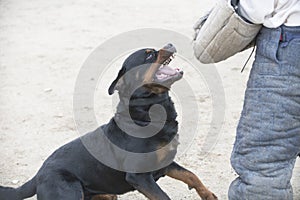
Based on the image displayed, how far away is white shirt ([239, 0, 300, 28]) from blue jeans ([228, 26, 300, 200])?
1.6 inches

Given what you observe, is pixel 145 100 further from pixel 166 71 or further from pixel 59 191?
pixel 59 191

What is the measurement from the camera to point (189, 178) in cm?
378

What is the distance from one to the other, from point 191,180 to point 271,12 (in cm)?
120

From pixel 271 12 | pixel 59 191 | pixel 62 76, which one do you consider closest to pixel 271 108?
pixel 271 12

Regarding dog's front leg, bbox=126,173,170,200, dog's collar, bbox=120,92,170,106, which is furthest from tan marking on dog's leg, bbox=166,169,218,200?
dog's collar, bbox=120,92,170,106

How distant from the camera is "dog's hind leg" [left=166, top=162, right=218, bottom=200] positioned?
12.4ft

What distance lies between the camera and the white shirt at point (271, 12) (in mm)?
2951

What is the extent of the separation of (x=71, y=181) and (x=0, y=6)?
6341mm

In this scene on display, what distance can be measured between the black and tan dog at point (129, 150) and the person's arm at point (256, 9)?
0.74m

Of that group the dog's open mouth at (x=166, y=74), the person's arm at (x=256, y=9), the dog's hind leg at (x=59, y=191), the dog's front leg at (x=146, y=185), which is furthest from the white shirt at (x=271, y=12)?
the dog's hind leg at (x=59, y=191)

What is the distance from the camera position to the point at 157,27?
8.00 metres

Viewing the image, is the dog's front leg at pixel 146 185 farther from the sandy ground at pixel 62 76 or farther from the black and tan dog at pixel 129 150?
the sandy ground at pixel 62 76

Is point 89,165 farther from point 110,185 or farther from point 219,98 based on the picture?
point 219,98

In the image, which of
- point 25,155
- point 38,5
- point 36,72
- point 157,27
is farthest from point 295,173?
point 38,5
